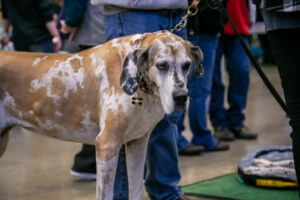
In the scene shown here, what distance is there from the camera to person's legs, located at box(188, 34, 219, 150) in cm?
480

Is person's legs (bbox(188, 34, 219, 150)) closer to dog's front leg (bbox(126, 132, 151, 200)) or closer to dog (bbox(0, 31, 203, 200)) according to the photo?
dog's front leg (bbox(126, 132, 151, 200))

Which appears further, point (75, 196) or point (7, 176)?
point (7, 176)

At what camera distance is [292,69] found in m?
2.55

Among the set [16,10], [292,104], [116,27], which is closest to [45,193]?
[116,27]

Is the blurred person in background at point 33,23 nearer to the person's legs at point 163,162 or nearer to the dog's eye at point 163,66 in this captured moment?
the person's legs at point 163,162

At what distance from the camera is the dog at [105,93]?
243 cm

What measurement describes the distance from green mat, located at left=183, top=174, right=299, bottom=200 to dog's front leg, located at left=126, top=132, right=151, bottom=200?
38.1 inches

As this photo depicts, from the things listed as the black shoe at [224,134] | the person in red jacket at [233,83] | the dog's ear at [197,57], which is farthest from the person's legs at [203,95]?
the dog's ear at [197,57]

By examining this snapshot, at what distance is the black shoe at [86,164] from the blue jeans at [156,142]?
3.10ft

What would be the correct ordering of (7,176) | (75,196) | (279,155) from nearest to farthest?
1. (75,196)
2. (279,155)
3. (7,176)

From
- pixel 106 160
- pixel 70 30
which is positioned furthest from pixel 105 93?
pixel 70 30

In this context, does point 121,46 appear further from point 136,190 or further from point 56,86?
point 136,190

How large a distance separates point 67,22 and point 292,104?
2.03 metres

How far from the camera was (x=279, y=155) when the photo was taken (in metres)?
3.95
